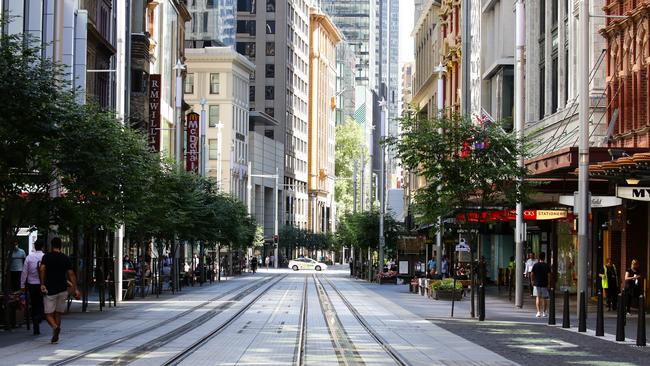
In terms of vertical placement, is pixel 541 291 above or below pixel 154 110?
below

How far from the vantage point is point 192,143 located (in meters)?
94.4

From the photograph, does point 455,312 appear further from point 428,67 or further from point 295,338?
point 428,67

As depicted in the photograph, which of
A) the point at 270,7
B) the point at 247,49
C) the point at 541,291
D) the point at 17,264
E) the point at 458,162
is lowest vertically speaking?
the point at 541,291

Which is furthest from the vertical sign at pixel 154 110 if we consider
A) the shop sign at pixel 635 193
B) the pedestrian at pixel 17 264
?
the shop sign at pixel 635 193

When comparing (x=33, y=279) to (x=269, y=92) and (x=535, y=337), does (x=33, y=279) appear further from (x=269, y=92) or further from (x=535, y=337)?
(x=269, y=92)

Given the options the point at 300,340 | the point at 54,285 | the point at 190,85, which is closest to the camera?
the point at 54,285

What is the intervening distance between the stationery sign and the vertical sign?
9535mm

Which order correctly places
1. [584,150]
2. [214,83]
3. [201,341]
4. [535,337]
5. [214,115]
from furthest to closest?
1. [214,115]
2. [214,83]
3. [584,150]
4. [535,337]
5. [201,341]

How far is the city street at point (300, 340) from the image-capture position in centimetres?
2178

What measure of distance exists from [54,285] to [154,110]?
188 feet

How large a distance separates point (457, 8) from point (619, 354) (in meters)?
64.0

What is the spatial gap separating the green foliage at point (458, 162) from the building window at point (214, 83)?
113529 mm

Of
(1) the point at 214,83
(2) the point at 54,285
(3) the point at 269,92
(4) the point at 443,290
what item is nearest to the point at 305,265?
(1) the point at 214,83

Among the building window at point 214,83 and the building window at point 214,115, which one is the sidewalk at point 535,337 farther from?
the building window at point 214,83
